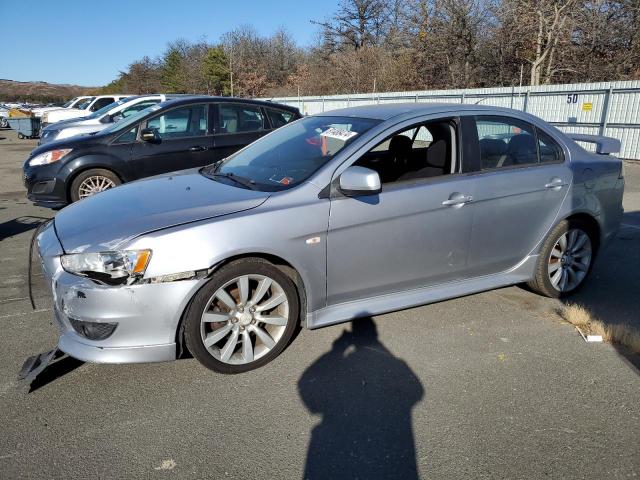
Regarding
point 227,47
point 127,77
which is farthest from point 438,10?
point 127,77

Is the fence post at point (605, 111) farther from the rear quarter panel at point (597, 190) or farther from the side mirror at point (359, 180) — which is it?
the side mirror at point (359, 180)

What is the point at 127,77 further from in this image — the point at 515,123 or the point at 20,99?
the point at 515,123

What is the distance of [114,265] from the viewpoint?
2734mm

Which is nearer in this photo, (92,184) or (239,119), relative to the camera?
(92,184)

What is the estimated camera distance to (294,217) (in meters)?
3.07

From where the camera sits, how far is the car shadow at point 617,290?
3902mm

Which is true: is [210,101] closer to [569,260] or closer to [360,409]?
[569,260]

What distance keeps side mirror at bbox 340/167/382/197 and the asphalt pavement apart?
1.14 meters

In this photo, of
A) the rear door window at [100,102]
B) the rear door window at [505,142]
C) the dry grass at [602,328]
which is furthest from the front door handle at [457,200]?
the rear door window at [100,102]

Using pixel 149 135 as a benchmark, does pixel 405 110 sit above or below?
above

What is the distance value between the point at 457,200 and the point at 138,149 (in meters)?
5.22

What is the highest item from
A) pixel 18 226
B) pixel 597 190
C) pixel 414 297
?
pixel 597 190

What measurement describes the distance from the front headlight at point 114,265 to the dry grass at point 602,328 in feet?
10.4

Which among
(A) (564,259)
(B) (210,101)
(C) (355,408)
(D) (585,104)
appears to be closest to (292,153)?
(C) (355,408)
